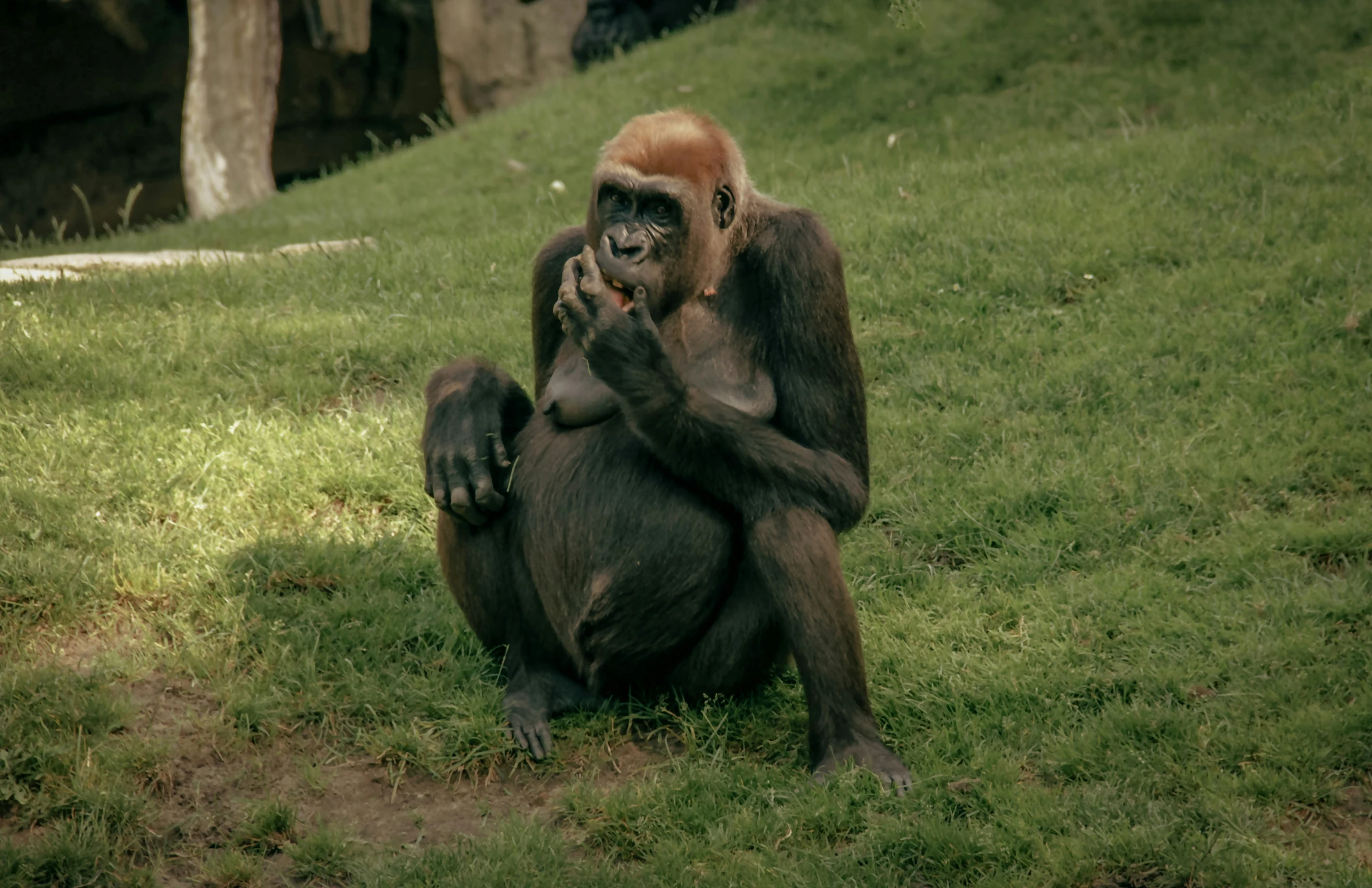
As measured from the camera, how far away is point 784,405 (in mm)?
3990

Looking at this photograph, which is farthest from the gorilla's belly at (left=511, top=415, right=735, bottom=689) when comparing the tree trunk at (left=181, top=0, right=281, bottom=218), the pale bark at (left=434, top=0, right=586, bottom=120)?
the pale bark at (left=434, top=0, right=586, bottom=120)

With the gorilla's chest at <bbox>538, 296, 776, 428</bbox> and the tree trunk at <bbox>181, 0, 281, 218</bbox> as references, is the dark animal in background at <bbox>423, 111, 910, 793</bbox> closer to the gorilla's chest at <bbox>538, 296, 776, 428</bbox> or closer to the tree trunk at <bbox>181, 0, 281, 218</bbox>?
the gorilla's chest at <bbox>538, 296, 776, 428</bbox>

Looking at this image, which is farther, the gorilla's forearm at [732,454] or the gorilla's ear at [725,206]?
the gorilla's ear at [725,206]

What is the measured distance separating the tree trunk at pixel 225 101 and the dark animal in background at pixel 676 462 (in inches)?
382

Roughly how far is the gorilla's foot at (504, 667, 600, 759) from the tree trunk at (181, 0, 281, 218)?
385 inches

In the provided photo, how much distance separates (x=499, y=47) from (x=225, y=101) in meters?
3.63

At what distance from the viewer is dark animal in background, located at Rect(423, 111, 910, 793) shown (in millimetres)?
3809

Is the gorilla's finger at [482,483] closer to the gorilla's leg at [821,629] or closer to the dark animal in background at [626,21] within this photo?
the gorilla's leg at [821,629]

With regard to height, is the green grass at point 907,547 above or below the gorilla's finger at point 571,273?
below

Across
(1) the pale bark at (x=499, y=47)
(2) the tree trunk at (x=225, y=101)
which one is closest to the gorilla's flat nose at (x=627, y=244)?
(2) the tree trunk at (x=225, y=101)

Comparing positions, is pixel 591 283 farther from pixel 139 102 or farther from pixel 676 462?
pixel 139 102

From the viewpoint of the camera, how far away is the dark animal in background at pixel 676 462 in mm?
3809

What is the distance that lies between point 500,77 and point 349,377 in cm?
1021

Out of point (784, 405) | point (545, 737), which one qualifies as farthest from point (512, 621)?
point (784, 405)
